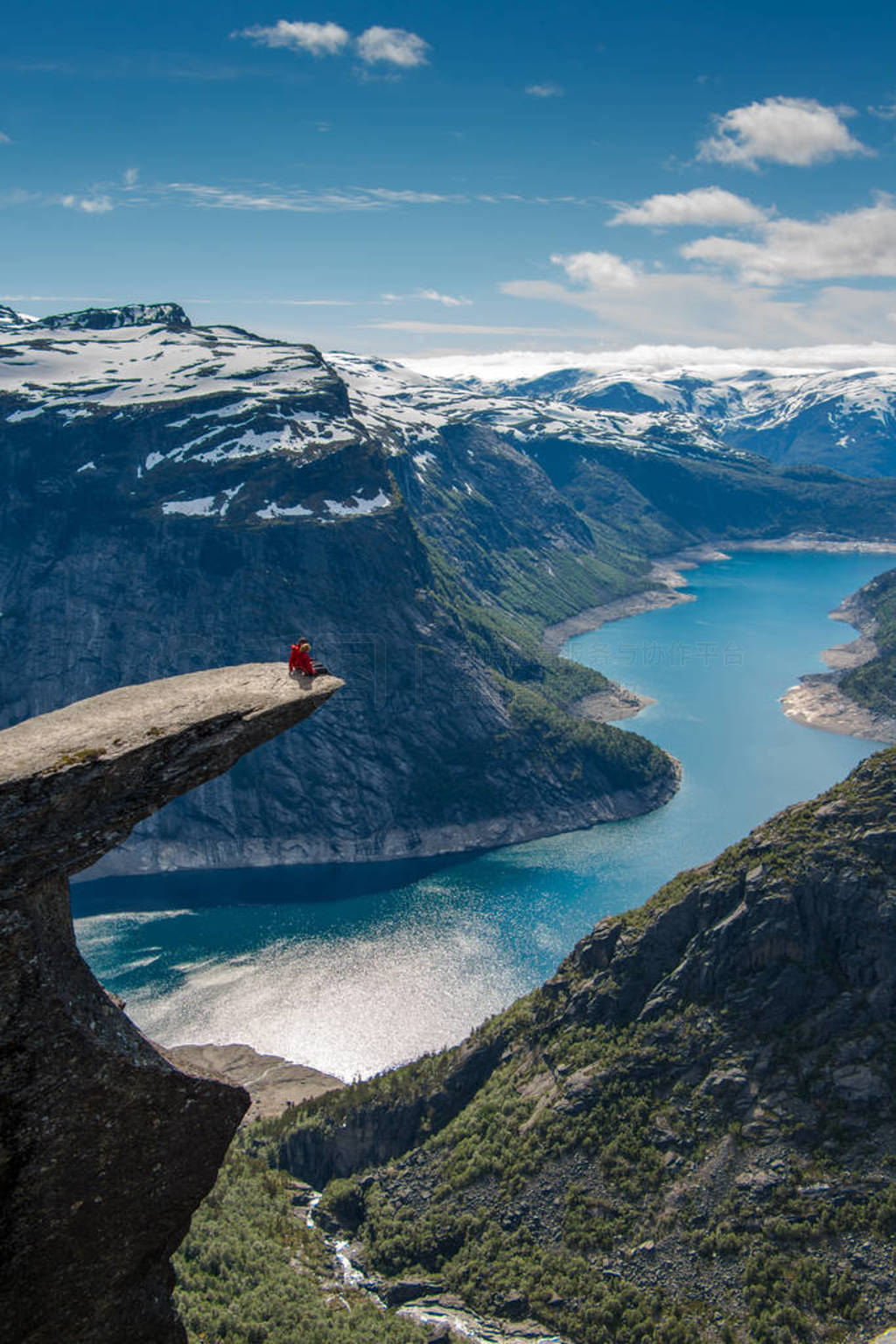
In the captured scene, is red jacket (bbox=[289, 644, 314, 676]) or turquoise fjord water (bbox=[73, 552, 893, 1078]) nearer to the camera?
red jacket (bbox=[289, 644, 314, 676])

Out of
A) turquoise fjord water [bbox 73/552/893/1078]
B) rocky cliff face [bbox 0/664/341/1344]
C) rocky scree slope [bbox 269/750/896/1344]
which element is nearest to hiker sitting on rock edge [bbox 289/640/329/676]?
rocky cliff face [bbox 0/664/341/1344]

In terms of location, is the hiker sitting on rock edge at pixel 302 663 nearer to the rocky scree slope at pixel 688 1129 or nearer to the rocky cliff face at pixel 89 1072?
the rocky cliff face at pixel 89 1072

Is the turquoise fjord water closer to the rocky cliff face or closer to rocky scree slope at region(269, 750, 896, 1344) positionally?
rocky scree slope at region(269, 750, 896, 1344)

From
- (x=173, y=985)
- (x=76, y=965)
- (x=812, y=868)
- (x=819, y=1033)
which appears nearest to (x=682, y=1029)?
(x=819, y=1033)

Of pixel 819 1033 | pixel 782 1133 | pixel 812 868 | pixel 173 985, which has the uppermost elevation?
pixel 812 868

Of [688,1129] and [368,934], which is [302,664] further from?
[368,934]

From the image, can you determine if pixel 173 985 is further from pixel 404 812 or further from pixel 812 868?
pixel 812 868

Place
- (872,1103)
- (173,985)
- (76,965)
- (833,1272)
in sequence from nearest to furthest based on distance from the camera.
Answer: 1. (76,965)
2. (833,1272)
3. (872,1103)
4. (173,985)
